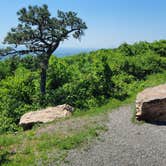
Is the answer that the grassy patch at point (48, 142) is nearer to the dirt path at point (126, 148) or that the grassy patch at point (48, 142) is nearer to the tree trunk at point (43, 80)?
the dirt path at point (126, 148)

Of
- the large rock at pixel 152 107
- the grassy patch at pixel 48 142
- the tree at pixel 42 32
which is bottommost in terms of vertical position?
the grassy patch at pixel 48 142

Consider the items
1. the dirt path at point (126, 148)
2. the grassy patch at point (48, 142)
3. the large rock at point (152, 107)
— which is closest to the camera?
the dirt path at point (126, 148)

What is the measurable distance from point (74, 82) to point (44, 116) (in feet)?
24.5

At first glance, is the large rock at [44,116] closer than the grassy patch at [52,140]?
No

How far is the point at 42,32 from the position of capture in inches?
995

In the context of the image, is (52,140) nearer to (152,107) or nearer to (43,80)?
(152,107)

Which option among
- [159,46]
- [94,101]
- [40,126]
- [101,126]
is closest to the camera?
[101,126]

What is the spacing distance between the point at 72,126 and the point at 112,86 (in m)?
10.1

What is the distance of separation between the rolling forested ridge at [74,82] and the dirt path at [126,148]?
645 centimetres

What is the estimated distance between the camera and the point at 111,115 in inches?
832

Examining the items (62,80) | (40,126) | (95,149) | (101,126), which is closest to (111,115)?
(101,126)

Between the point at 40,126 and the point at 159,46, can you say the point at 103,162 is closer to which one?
the point at 40,126

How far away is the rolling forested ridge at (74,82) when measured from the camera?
2520 centimetres

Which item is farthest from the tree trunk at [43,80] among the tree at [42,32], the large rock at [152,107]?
the large rock at [152,107]
